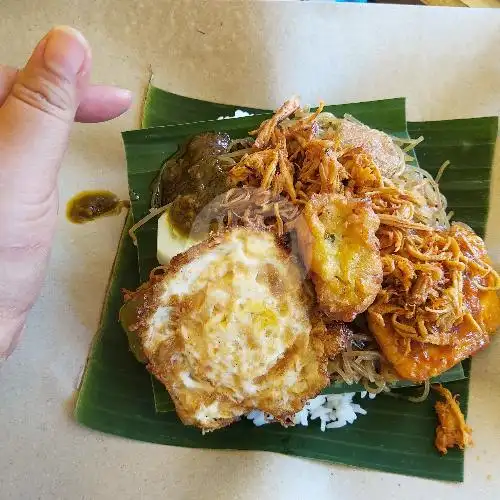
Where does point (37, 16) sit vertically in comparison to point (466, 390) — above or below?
above

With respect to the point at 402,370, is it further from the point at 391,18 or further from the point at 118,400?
the point at 391,18

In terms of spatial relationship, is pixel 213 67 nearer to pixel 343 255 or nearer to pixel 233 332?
pixel 343 255

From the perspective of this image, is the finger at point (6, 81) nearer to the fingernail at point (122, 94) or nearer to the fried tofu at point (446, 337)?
the fingernail at point (122, 94)

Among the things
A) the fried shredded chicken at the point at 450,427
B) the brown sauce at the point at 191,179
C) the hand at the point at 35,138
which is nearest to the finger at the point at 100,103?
the hand at the point at 35,138

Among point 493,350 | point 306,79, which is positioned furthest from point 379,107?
point 493,350

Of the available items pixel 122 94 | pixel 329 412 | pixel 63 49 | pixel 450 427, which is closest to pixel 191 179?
pixel 122 94

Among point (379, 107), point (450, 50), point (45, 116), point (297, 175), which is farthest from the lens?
point (450, 50)
